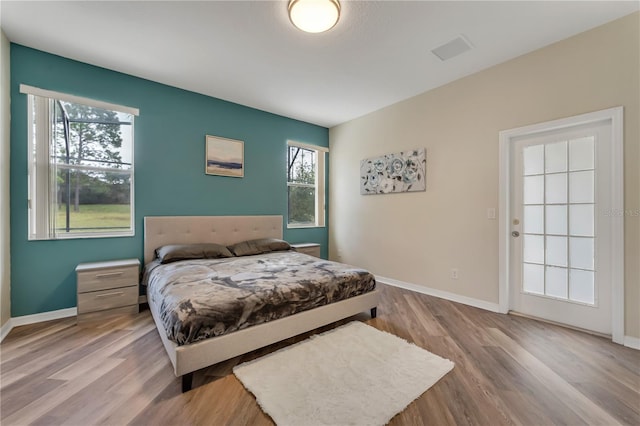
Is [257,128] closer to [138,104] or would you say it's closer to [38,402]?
[138,104]

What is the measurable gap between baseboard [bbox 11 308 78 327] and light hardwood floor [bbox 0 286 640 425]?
0.11 meters

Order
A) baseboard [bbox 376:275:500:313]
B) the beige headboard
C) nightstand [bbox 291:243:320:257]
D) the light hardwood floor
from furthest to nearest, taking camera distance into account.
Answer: nightstand [bbox 291:243:320:257] → the beige headboard → baseboard [bbox 376:275:500:313] → the light hardwood floor

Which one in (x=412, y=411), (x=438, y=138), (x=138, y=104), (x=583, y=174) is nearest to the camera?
(x=412, y=411)

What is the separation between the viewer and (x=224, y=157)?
151 inches

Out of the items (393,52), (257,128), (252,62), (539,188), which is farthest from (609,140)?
(257,128)

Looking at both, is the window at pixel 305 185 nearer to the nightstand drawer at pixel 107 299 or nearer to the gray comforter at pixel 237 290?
the gray comforter at pixel 237 290

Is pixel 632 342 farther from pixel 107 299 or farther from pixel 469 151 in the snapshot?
pixel 107 299

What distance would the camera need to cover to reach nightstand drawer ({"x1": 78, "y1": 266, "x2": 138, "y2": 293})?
8.39 feet

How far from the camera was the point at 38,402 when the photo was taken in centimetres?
150

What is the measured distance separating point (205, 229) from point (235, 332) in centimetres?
214

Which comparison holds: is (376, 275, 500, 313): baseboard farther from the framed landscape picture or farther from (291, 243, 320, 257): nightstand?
the framed landscape picture

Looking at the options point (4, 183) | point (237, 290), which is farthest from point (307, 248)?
point (4, 183)

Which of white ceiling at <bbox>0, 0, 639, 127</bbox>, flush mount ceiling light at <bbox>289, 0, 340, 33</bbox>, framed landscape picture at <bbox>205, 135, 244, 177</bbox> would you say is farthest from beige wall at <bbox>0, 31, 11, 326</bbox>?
flush mount ceiling light at <bbox>289, 0, 340, 33</bbox>

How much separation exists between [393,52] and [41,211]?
13.0 ft
